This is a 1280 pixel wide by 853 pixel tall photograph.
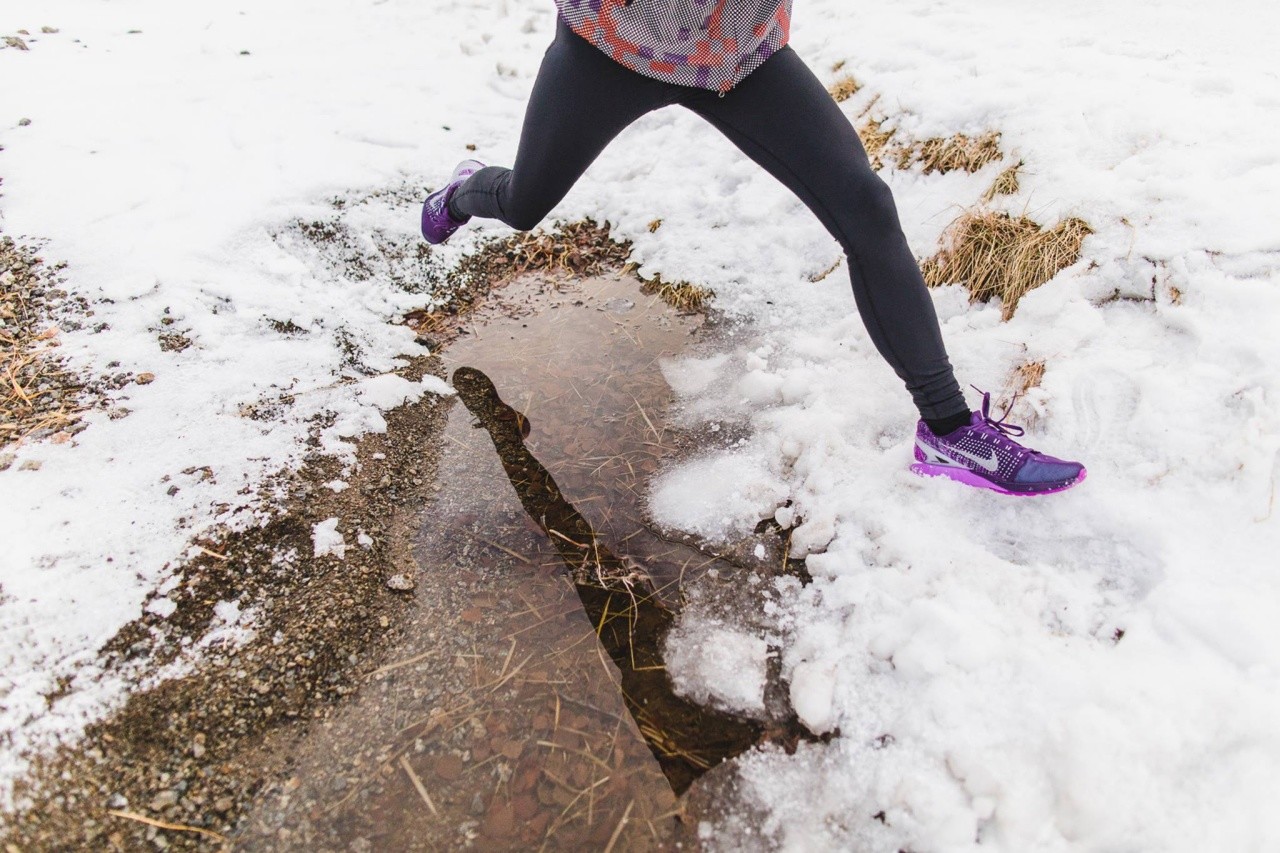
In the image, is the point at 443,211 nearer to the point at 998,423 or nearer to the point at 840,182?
the point at 840,182

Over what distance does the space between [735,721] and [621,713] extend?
0.28m

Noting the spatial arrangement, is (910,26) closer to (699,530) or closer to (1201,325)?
(1201,325)

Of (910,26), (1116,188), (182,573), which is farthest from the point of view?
(910,26)

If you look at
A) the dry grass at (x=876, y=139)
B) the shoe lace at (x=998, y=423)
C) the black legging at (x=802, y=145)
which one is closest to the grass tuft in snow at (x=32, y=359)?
the black legging at (x=802, y=145)

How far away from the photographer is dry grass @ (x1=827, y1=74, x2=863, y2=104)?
3.63 m

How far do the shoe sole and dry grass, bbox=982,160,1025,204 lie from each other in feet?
4.30

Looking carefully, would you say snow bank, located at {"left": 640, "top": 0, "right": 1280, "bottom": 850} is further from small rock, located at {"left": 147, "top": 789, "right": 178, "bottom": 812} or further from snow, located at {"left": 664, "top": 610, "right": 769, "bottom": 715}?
small rock, located at {"left": 147, "top": 789, "right": 178, "bottom": 812}

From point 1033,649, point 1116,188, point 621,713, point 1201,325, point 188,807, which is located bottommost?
point 188,807

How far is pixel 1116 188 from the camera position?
248 centimetres

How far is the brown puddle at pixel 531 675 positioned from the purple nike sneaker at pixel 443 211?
763 millimetres

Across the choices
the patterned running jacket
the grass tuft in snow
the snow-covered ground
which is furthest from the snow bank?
the grass tuft in snow

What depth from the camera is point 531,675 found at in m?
1.78

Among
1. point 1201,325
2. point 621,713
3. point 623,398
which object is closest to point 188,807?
point 621,713

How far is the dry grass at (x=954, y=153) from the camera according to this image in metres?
2.88
